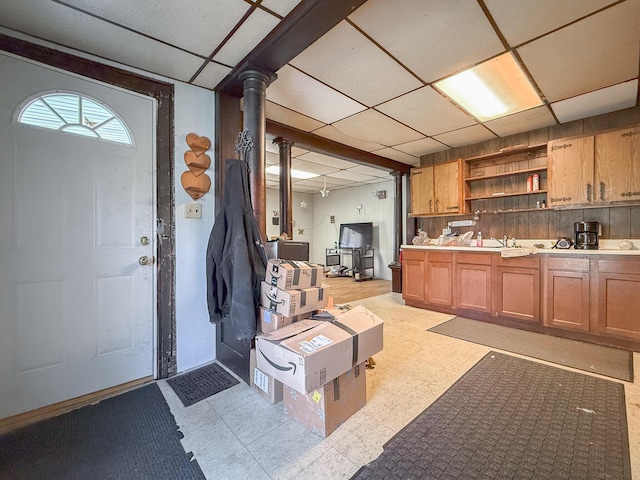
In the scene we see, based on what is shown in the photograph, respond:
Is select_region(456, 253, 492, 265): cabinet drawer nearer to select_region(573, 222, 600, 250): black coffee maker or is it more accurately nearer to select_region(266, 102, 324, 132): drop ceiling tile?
select_region(573, 222, 600, 250): black coffee maker

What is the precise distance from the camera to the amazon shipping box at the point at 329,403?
151 centimetres

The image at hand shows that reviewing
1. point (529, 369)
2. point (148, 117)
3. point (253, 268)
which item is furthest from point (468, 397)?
point (148, 117)

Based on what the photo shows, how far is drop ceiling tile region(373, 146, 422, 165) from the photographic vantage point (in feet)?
14.6

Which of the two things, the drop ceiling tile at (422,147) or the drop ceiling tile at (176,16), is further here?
the drop ceiling tile at (422,147)

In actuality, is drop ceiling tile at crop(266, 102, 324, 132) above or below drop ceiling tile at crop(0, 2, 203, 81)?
above

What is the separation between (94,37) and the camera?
176 cm

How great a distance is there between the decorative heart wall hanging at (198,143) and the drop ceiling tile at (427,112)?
179cm

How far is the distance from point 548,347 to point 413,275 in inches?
71.6

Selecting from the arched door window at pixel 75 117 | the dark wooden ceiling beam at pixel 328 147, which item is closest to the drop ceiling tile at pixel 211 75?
the arched door window at pixel 75 117

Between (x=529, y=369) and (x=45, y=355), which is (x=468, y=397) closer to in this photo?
(x=529, y=369)

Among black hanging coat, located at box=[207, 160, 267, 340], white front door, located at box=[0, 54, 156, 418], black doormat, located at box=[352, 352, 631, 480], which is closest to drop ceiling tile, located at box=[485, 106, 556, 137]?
black doormat, located at box=[352, 352, 631, 480]

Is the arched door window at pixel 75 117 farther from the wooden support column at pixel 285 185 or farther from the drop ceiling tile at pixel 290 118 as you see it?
the wooden support column at pixel 285 185

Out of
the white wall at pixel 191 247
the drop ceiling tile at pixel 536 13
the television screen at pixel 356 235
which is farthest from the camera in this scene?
the television screen at pixel 356 235

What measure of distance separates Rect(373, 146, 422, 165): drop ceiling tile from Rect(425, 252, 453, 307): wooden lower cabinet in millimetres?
1761
